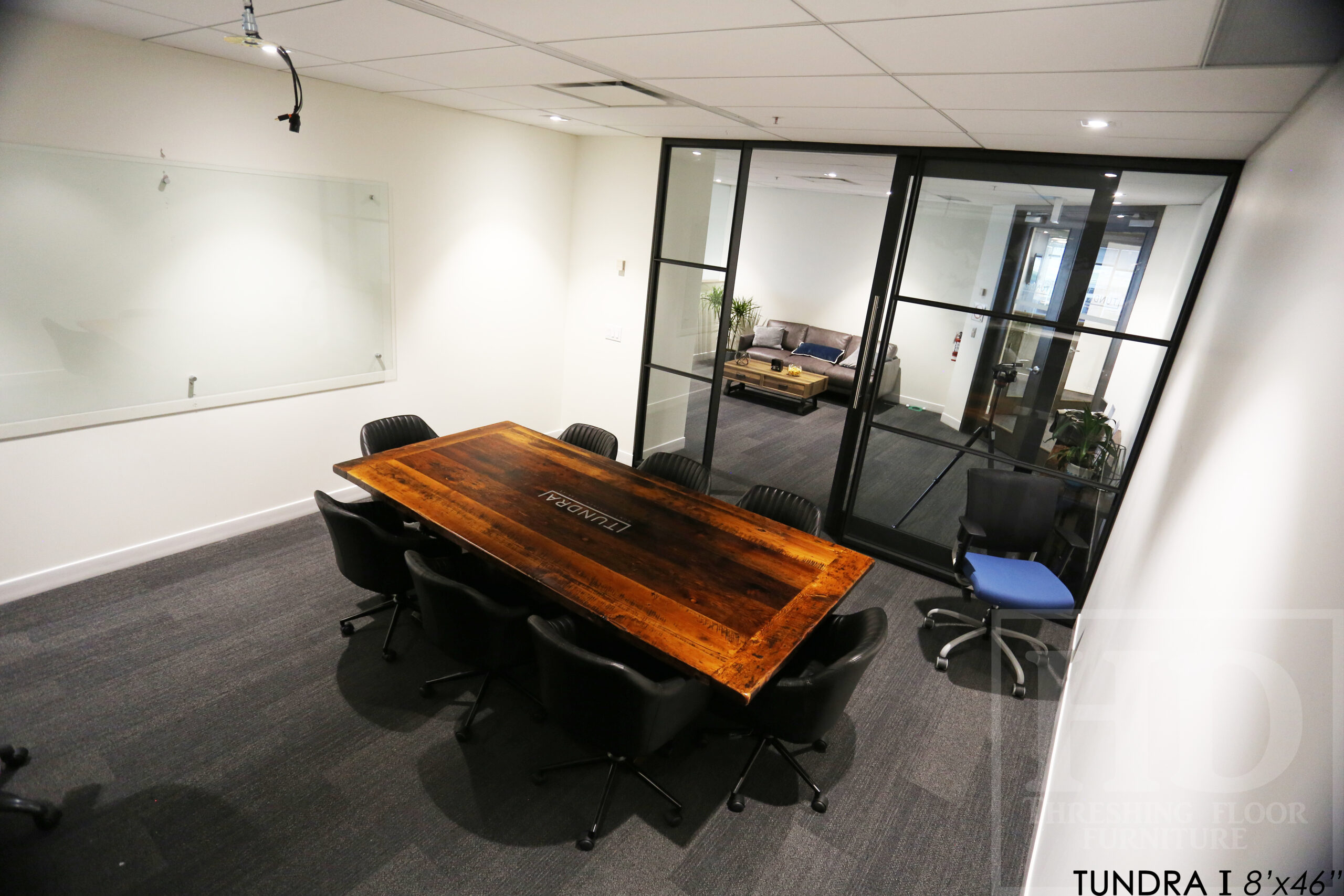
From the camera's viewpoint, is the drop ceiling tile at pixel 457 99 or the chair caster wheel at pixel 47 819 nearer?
the chair caster wheel at pixel 47 819

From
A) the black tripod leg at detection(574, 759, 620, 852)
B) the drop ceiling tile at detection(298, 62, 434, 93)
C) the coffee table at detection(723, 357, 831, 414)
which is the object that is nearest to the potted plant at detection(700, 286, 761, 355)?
the coffee table at detection(723, 357, 831, 414)

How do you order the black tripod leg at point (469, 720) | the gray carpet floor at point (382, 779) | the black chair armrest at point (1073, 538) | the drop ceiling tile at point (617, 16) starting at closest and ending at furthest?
the drop ceiling tile at point (617, 16), the gray carpet floor at point (382, 779), the black tripod leg at point (469, 720), the black chair armrest at point (1073, 538)

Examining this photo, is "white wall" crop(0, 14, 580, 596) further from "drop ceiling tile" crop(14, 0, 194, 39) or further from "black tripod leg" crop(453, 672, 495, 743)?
"black tripod leg" crop(453, 672, 495, 743)

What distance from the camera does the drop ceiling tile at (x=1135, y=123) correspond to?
2312 millimetres

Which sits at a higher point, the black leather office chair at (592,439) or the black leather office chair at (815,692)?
the black leather office chair at (592,439)

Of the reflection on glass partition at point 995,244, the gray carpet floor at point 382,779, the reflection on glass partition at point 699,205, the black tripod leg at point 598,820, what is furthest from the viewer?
the reflection on glass partition at point 699,205

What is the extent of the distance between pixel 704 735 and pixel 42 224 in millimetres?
3884

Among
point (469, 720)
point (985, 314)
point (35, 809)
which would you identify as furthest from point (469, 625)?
point (985, 314)

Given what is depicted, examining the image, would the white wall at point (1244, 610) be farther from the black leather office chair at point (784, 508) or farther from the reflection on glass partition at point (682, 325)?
the reflection on glass partition at point (682, 325)

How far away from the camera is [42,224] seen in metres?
3.02

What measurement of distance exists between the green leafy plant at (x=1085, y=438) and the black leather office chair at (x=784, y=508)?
1731mm

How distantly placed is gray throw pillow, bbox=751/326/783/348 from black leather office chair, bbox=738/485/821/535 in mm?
6240

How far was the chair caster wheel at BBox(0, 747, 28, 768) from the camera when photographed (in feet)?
7.95

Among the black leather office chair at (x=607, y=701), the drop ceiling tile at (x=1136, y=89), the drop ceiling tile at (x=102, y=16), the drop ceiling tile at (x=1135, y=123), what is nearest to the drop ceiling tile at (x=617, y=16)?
the drop ceiling tile at (x=1136, y=89)
